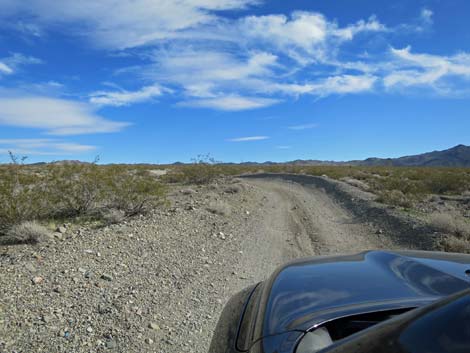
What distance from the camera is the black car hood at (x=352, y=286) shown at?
1.84m

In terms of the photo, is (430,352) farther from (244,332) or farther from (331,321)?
(244,332)

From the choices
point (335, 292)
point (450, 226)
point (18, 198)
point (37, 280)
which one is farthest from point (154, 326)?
point (450, 226)

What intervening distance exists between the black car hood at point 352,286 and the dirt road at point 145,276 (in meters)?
2.24

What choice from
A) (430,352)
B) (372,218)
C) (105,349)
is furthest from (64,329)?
(372,218)

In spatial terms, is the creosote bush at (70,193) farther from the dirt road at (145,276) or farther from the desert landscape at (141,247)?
the dirt road at (145,276)

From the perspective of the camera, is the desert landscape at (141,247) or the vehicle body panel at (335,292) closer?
the vehicle body panel at (335,292)

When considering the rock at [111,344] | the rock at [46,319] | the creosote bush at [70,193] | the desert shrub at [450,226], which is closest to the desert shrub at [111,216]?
the creosote bush at [70,193]

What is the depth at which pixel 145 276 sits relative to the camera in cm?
Result: 581

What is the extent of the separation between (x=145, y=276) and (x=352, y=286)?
4.36m

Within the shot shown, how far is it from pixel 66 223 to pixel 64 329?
4602 millimetres

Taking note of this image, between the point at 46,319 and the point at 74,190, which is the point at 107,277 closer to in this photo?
the point at 46,319

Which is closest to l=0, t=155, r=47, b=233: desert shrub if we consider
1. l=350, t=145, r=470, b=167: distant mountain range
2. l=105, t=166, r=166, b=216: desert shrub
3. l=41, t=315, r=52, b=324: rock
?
l=105, t=166, r=166, b=216: desert shrub

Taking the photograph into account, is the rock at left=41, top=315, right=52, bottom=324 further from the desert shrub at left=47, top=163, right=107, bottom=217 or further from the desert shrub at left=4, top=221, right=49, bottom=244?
the desert shrub at left=47, top=163, right=107, bottom=217

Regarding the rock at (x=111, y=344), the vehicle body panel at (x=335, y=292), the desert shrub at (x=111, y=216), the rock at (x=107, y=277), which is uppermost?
the vehicle body panel at (x=335, y=292)
